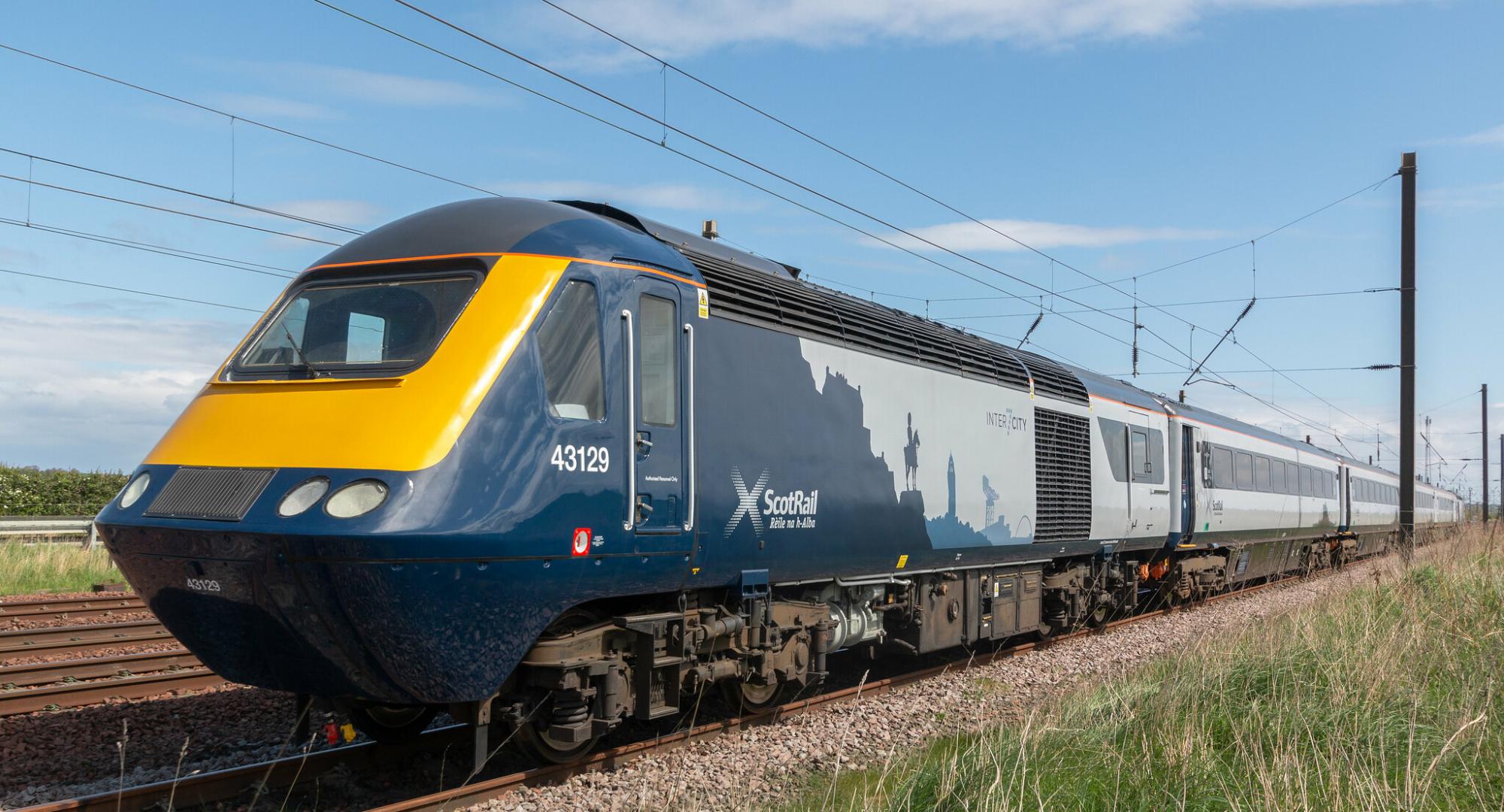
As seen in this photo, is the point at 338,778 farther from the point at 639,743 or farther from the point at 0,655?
the point at 0,655

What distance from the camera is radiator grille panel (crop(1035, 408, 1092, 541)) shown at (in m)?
13.0

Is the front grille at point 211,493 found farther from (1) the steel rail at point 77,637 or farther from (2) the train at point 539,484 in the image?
(1) the steel rail at point 77,637

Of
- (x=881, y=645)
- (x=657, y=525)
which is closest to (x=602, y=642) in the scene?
(x=657, y=525)

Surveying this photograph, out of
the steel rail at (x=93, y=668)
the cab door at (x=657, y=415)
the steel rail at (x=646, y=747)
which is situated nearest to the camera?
the steel rail at (x=646, y=747)

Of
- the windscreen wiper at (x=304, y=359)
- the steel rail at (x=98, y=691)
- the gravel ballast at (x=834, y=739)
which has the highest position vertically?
the windscreen wiper at (x=304, y=359)

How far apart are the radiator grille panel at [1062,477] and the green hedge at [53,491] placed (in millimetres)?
23176

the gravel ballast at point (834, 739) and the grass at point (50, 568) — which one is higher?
the grass at point (50, 568)

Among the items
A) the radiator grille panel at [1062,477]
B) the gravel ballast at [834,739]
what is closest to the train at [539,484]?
the gravel ballast at [834,739]

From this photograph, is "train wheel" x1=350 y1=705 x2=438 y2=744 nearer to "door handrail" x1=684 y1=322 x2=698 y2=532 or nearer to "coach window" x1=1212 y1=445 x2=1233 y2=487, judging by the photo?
"door handrail" x1=684 y1=322 x2=698 y2=532

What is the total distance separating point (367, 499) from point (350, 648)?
84cm

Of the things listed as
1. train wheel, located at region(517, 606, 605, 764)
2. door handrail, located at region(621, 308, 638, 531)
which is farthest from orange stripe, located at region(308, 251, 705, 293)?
train wheel, located at region(517, 606, 605, 764)

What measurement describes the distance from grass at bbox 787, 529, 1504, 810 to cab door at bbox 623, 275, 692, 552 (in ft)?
6.08

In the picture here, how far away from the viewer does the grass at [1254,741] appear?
18.5 feet

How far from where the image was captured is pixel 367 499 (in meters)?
5.65
